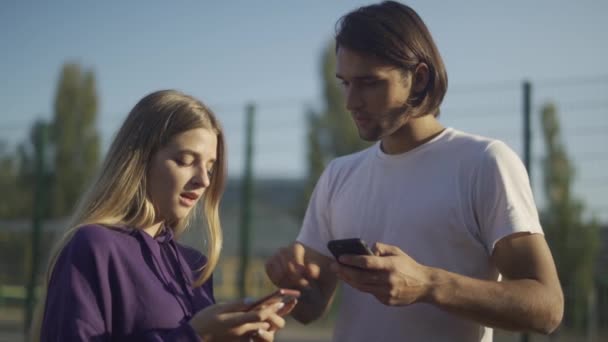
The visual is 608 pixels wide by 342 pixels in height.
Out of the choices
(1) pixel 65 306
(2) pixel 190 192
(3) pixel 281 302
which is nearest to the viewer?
(1) pixel 65 306

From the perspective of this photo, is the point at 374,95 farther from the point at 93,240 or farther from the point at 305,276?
the point at 93,240

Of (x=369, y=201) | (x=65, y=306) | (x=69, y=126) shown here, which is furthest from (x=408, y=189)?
(x=69, y=126)

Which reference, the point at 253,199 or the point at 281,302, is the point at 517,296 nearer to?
the point at 281,302

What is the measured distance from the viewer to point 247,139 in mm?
7273

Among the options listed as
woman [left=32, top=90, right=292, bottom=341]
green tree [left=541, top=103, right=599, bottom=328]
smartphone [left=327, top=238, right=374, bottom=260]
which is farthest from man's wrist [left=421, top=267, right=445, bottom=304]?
green tree [left=541, top=103, right=599, bottom=328]

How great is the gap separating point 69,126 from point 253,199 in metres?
13.9

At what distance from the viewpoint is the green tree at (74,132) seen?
11.1m

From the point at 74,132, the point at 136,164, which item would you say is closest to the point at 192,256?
the point at 136,164

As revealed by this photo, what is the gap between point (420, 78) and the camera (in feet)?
8.99

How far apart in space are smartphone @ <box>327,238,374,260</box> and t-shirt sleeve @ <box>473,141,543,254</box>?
0.53 meters

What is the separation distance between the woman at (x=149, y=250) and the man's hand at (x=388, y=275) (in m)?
0.26

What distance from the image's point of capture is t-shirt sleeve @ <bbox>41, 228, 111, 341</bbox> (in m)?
1.99

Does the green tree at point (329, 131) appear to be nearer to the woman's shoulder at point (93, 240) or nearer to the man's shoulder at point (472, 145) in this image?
the man's shoulder at point (472, 145)

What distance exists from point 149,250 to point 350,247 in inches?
24.6
